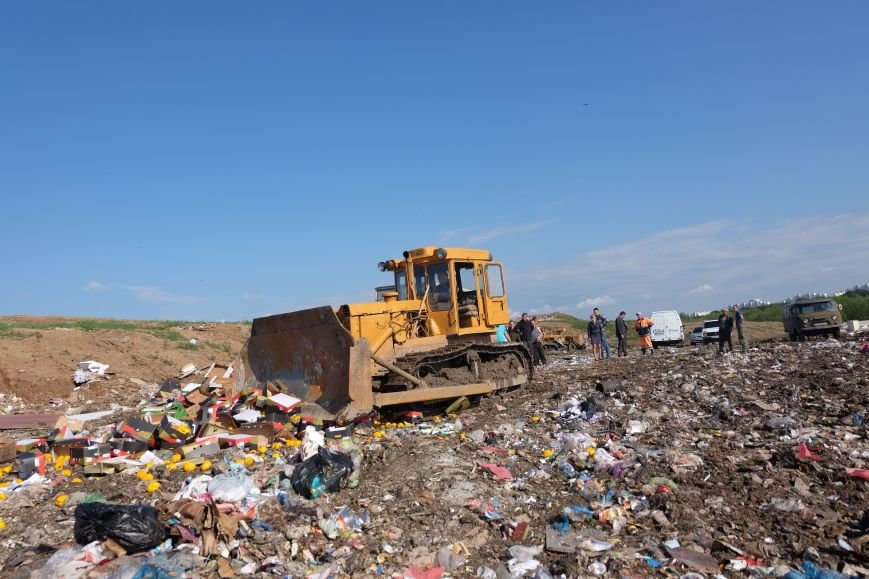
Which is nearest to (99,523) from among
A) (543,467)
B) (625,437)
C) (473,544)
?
(473,544)

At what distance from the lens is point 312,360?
28.1 feet

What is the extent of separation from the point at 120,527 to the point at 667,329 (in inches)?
968

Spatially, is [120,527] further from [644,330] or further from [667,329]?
[667,329]

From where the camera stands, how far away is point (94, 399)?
1423 centimetres

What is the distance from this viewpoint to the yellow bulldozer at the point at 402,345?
809cm

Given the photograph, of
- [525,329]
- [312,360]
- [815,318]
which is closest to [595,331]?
[525,329]

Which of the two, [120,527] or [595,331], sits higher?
[595,331]

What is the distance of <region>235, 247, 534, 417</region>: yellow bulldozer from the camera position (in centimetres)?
809

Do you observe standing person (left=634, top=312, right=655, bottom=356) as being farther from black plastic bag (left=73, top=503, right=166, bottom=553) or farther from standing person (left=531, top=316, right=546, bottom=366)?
black plastic bag (left=73, top=503, right=166, bottom=553)

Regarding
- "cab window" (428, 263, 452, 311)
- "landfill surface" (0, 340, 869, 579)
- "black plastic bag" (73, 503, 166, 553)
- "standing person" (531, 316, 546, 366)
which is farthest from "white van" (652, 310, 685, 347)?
"black plastic bag" (73, 503, 166, 553)

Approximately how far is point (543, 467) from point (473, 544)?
6.22 feet

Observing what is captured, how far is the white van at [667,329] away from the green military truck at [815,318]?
4727mm

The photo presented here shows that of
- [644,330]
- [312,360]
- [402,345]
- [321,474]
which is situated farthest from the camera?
[644,330]

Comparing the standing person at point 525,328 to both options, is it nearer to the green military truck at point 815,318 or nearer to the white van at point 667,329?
the green military truck at point 815,318
